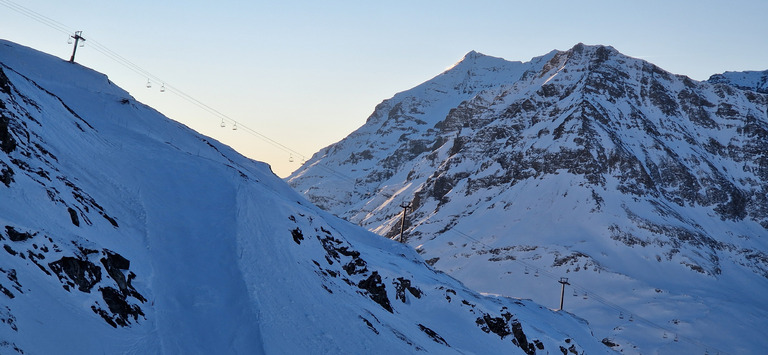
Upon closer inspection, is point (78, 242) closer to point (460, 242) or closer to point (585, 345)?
point (585, 345)

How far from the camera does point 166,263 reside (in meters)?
31.5

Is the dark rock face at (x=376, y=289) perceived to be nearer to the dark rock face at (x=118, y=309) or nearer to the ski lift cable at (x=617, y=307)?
the dark rock face at (x=118, y=309)

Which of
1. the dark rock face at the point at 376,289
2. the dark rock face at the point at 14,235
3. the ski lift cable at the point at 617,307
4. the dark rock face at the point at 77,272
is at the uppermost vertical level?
the dark rock face at the point at 14,235

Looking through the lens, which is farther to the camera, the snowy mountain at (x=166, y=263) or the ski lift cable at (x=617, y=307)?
the ski lift cable at (x=617, y=307)

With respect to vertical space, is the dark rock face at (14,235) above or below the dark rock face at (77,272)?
above

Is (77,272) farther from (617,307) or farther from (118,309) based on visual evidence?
(617,307)

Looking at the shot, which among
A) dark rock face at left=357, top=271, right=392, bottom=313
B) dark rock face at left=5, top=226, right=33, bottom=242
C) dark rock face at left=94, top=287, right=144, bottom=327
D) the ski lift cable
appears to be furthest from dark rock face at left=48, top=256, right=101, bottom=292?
the ski lift cable

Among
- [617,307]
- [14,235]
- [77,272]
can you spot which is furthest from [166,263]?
[617,307]

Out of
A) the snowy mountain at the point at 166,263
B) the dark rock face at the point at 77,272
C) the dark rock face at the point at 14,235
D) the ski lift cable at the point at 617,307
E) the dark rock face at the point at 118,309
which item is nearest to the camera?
→ the dark rock face at the point at 14,235

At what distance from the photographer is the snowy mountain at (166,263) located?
2377cm

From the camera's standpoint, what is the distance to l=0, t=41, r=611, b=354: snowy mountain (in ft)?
78.0

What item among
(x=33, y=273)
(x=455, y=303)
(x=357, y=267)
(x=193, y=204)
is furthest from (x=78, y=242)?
(x=455, y=303)

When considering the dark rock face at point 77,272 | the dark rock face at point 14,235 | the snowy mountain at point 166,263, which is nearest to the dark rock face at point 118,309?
the snowy mountain at point 166,263

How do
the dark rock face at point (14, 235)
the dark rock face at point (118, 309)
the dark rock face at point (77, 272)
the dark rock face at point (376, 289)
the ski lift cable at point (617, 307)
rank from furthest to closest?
the ski lift cable at point (617, 307)
the dark rock face at point (376, 289)
the dark rock face at point (118, 309)
the dark rock face at point (77, 272)
the dark rock face at point (14, 235)
